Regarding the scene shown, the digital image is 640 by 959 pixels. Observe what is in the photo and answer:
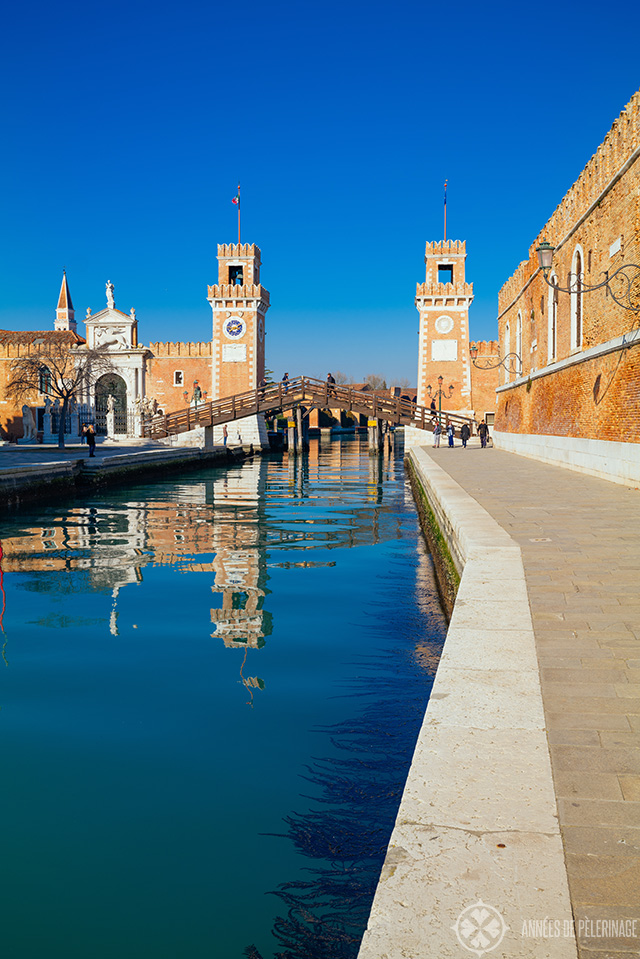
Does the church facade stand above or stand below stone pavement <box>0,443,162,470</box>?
above

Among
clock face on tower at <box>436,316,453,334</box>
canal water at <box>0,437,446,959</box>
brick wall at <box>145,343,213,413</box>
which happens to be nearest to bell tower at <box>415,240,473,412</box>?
clock face on tower at <box>436,316,453,334</box>

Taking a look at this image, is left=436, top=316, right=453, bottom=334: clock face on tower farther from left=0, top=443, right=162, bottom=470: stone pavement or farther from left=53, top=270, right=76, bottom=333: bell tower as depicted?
left=53, top=270, right=76, bottom=333: bell tower

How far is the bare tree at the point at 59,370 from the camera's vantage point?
113 feet

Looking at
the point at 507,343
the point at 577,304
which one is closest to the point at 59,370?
the point at 507,343

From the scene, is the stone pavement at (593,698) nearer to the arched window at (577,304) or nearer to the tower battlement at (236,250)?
the arched window at (577,304)

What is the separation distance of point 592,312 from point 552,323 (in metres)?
4.83

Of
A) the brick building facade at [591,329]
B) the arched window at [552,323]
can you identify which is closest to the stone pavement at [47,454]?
the brick building facade at [591,329]

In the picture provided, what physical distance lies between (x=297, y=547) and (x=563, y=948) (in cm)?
965

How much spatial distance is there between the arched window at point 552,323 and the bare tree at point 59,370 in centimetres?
2132

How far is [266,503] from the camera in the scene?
17.5 m

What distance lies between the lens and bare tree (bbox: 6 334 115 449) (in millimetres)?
34562

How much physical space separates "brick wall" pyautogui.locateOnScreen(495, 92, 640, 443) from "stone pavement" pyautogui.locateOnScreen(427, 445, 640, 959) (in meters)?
5.55

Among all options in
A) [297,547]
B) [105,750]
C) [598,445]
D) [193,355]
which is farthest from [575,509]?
[193,355]

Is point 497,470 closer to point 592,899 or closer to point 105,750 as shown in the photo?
point 105,750
